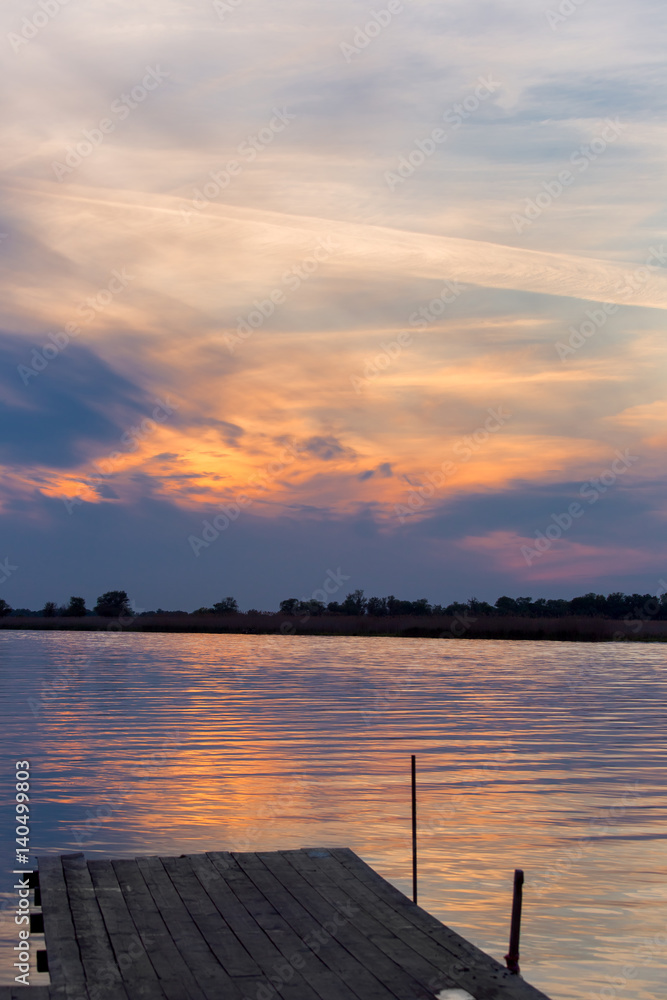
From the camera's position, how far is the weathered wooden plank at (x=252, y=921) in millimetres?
7836

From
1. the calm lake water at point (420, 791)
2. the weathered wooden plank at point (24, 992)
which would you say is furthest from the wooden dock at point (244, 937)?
the calm lake water at point (420, 791)

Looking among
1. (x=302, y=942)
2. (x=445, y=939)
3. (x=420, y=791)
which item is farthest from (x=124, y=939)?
(x=420, y=791)

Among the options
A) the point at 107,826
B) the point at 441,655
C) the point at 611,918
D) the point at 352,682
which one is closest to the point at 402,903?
the point at 611,918

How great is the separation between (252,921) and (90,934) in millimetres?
1464

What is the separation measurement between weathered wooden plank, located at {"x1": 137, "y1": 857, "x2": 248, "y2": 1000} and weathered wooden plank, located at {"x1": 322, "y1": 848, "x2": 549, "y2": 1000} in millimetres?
1761

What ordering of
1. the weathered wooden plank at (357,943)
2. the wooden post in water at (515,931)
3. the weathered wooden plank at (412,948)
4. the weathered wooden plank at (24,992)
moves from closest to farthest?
the weathered wooden plank at (24,992)
the weathered wooden plank at (357,943)
the weathered wooden plank at (412,948)
the wooden post in water at (515,931)

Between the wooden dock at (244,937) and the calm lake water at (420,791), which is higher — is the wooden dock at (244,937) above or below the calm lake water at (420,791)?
above

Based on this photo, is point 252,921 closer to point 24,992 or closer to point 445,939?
point 445,939

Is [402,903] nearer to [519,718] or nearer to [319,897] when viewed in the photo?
[319,897]

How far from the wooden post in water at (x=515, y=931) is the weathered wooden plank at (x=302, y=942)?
143cm

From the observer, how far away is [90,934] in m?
8.88

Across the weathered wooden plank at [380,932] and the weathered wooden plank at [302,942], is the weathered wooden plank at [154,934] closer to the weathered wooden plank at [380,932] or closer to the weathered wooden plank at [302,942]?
the weathered wooden plank at [302,942]

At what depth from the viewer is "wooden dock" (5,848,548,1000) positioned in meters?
7.75

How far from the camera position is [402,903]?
995cm
